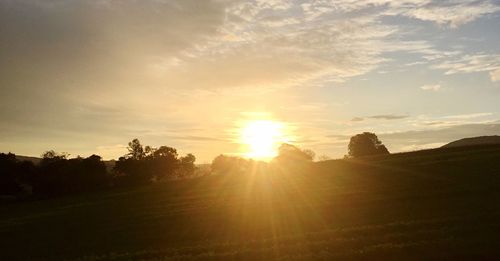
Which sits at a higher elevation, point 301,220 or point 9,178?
point 9,178

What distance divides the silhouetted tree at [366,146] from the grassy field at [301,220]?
85989 millimetres

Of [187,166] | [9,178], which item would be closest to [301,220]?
[9,178]

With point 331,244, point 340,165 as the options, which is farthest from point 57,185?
point 331,244

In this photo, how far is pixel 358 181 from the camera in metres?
69.0

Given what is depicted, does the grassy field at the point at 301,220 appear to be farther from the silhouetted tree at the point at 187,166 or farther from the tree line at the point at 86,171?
the silhouetted tree at the point at 187,166

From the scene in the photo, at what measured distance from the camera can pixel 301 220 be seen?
4459 centimetres

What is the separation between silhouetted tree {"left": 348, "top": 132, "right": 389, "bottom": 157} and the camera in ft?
567

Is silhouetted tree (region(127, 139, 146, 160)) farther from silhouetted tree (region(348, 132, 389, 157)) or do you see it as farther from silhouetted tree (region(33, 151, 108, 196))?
silhouetted tree (region(348, 132, 389, 157))

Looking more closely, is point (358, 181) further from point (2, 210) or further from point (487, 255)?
point (2, 210)

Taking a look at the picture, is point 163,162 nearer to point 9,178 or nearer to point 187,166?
point 187,166

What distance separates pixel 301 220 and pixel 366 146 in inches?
5256

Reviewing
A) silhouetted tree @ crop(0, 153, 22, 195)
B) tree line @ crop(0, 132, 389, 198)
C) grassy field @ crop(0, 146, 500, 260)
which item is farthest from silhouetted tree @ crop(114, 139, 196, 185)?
grassy field @ crop(0, 146, 500, 260)

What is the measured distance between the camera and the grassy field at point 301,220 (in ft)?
93.7

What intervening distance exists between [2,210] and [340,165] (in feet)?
206
